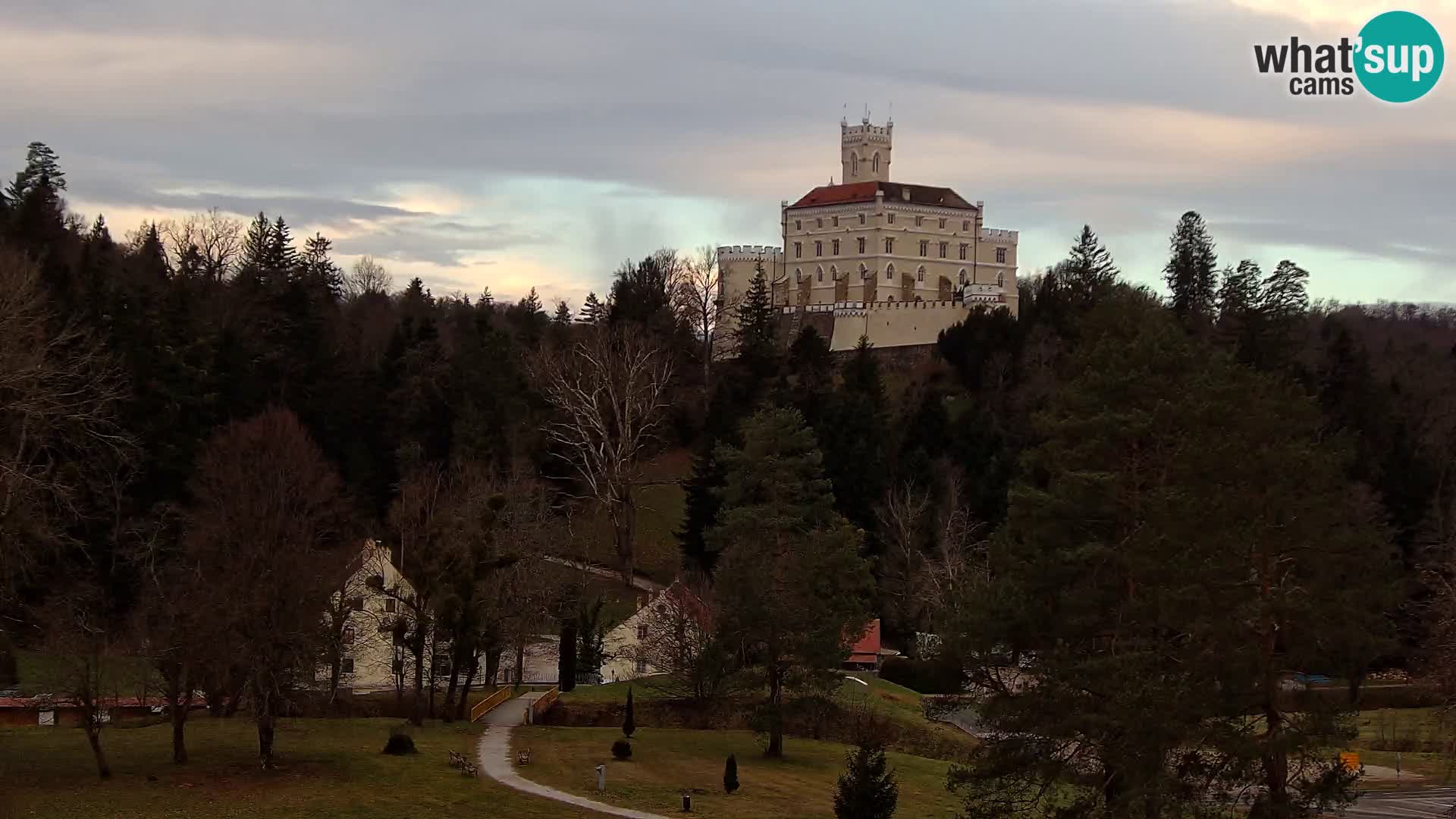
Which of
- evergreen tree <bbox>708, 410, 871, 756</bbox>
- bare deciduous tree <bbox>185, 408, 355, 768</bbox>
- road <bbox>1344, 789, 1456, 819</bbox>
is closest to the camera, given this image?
bare deciduous tree <bbox>185, 408, 355, 768</bbox>

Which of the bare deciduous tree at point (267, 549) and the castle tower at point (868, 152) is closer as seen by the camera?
the bare deciduous tree at point (267, 549)

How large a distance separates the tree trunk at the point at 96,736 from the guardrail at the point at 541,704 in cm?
1661

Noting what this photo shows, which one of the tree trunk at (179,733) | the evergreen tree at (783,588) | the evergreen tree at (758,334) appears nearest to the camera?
the tree trunk at (179,733)

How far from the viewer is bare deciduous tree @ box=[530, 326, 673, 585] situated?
70750 millimetres

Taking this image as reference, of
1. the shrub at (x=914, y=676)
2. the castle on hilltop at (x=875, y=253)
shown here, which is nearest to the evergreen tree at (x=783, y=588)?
the shrub at (x=914, y=676)

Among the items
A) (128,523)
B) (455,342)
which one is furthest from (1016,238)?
(128,523)

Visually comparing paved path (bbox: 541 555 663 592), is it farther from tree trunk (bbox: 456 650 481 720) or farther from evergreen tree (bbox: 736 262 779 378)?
tree trunk (bbox: 456 650 481 720)

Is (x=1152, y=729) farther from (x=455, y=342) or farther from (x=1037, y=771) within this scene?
(x=455, y=342)

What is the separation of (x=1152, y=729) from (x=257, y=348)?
55.4m

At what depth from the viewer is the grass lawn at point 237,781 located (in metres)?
31.1

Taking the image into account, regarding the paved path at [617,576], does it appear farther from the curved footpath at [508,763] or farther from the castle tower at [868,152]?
the castle tower at [868,152]

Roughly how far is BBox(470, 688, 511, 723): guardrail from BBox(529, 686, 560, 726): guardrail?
130 centimetres

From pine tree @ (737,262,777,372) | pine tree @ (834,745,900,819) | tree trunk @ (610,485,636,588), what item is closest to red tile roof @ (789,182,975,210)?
pine tree @ (737,262,777,372)

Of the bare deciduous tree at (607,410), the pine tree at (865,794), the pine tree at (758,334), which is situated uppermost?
the pine tree at (758,334)
